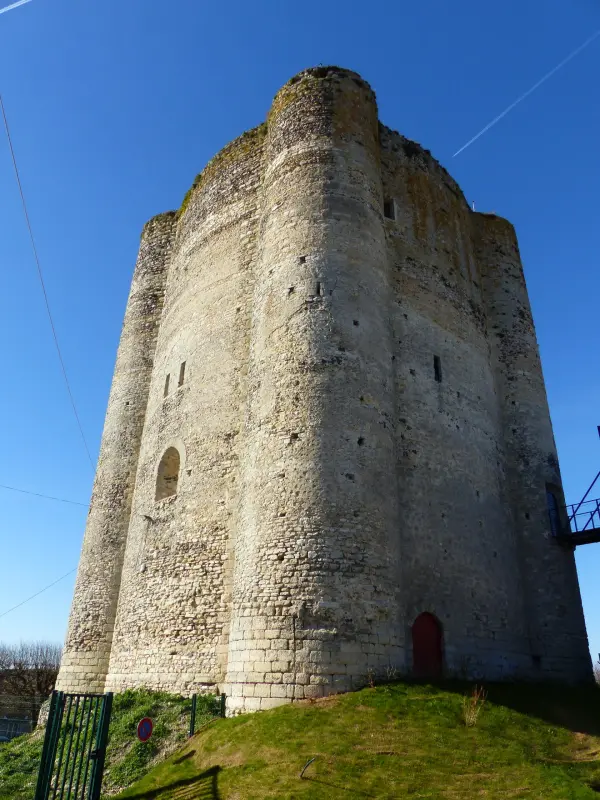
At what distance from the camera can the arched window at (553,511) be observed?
1643cm

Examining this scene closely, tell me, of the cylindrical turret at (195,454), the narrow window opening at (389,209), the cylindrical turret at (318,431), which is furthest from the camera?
the narrow window opening at (389,209)

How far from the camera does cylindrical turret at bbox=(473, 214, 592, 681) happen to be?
1518 centimetres

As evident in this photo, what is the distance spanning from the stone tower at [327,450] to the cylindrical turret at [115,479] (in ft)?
0.23

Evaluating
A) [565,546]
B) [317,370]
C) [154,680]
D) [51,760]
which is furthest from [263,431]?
[565,546]

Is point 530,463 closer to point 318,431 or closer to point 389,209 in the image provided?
point 318,431

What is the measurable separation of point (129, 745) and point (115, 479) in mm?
9014

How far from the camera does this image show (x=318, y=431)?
12547 mm

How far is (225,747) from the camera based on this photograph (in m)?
9.46

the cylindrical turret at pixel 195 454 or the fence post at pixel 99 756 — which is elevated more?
the cylindrical turret at pixel 195 454

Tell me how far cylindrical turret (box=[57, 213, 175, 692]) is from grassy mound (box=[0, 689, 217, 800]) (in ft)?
9.97

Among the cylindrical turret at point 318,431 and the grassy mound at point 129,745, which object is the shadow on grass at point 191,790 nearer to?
the grassy mound at point 129,745

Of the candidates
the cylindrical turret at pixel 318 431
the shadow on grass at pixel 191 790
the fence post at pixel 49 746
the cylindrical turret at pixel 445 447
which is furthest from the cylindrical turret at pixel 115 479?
the fence post at pixel 49 746

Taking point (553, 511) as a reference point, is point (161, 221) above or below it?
above

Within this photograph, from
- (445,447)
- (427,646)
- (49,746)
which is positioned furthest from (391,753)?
(445,447)
